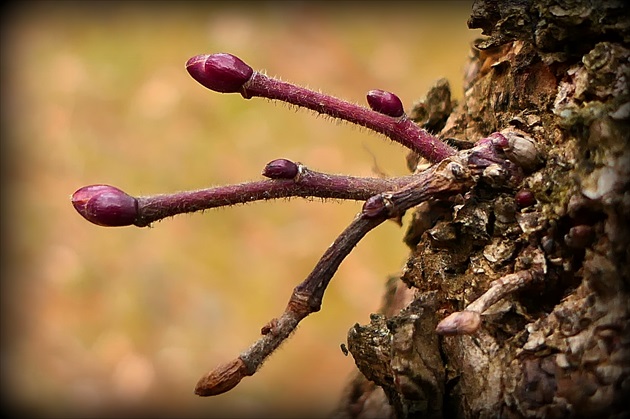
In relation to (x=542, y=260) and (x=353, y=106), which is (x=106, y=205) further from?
(x=542, y=260)

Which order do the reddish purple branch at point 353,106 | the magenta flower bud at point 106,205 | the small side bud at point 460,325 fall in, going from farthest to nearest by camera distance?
the reddish purple branch at point 353,106
the magenta flower bud at point 106,205
the small side bud at point 460,325

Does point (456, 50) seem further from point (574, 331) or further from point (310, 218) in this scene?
point (574, 331)

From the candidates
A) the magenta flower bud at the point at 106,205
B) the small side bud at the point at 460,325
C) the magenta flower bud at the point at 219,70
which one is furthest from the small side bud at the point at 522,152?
the magenta flower bud at the point at 106,205

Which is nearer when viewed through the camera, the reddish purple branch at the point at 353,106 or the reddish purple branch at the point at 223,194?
the reddish purple branch at the point at 223,194

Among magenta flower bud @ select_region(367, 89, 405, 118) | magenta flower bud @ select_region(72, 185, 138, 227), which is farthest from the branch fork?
magenta flower bud @ select_region(367, 89, 405, 118)

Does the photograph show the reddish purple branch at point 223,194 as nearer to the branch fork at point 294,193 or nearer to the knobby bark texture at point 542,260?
the branch fork at point 294,193

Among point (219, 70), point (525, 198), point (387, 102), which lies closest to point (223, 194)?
point (219, 70)

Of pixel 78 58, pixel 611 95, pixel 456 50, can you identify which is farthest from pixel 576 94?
pixel 78 58
